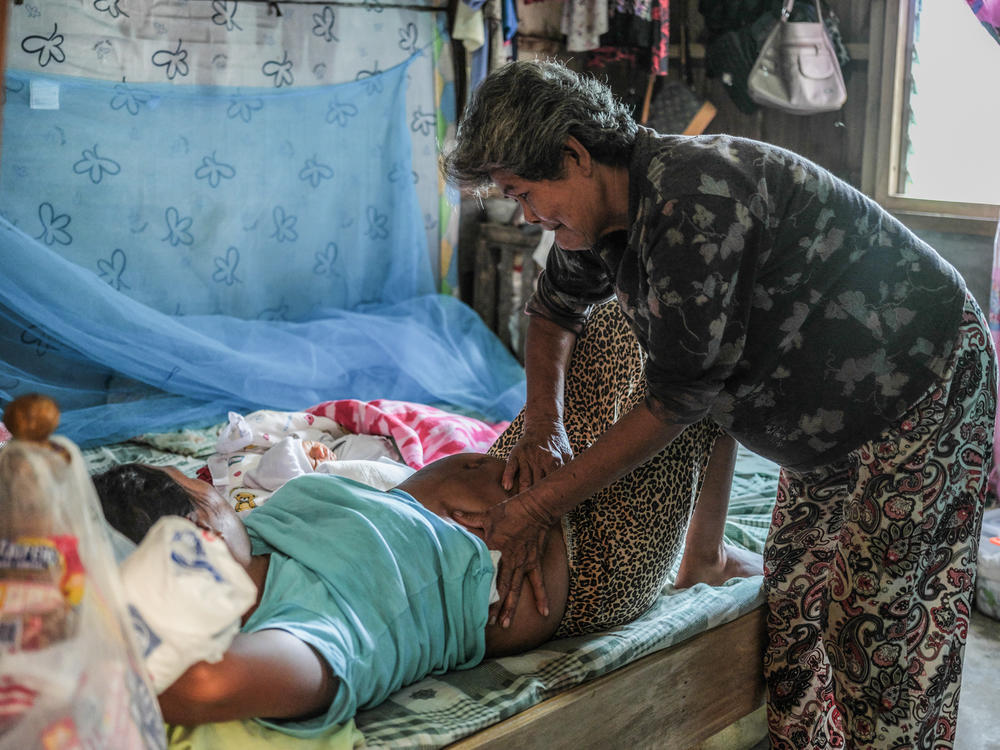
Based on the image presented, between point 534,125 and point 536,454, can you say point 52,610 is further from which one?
point 536,454

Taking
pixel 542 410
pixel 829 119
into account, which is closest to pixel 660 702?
pixel 542 410

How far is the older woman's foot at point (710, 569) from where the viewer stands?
6.56ft

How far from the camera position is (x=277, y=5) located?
12.3 feet

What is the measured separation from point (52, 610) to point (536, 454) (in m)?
1.02

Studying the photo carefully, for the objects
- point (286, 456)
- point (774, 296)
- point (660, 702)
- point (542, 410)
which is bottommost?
point (660, 702)

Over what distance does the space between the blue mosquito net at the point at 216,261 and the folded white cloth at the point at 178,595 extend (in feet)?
7.14

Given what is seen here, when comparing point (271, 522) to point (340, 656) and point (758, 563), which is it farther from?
point (758, 563)

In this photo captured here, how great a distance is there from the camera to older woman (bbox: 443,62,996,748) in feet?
4.58

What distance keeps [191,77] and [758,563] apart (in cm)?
268

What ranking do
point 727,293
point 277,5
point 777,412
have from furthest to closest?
point 277,5
point 777,412
point 727,293

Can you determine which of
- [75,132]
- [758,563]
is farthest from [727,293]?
[75,132]

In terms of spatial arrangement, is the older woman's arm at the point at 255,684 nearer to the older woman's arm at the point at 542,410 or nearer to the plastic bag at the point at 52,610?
the plastic bag at the point at 52,610

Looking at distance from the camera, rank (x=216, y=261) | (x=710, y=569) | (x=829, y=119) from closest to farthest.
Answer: (x=710, y=569) → (x=216, y=261) → (x=829, y=119)

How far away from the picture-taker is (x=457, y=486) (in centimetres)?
170
